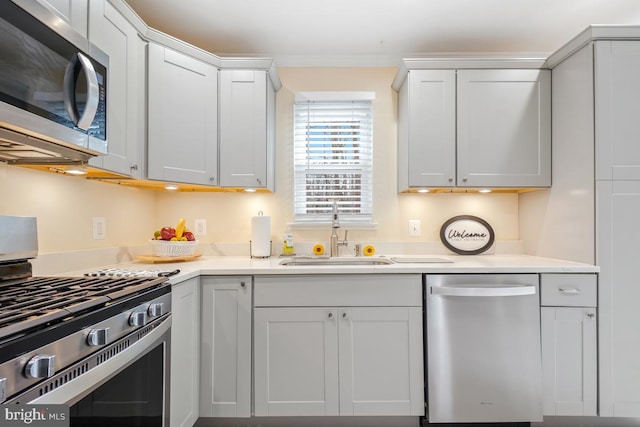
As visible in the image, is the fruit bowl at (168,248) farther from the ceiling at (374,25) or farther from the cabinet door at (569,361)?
the cabinet door at (569,361)

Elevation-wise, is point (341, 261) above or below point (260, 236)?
below

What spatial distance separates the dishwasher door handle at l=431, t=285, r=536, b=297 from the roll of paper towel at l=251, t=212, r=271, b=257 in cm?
117

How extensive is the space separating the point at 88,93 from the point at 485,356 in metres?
2.10

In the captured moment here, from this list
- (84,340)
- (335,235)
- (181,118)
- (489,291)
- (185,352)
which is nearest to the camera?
(84,340)

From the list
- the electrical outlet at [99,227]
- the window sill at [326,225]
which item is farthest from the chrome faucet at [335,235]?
the electrical outlet at [99,227]

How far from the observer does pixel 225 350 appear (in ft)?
6.06

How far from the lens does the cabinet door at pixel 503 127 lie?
2.23 metres

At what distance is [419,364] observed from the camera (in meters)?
1.85

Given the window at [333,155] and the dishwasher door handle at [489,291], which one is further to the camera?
the window at [333,155]

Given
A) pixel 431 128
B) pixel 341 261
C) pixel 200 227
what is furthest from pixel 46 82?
pixel 431 128

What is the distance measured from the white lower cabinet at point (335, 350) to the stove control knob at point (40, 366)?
1.08 meters

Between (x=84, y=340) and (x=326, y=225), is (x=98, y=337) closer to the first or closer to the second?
(x=84, y=340)

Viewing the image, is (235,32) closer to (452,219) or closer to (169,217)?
(169,217)

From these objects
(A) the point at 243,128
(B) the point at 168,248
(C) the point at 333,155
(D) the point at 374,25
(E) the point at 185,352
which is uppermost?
(D) the point at 374,25
